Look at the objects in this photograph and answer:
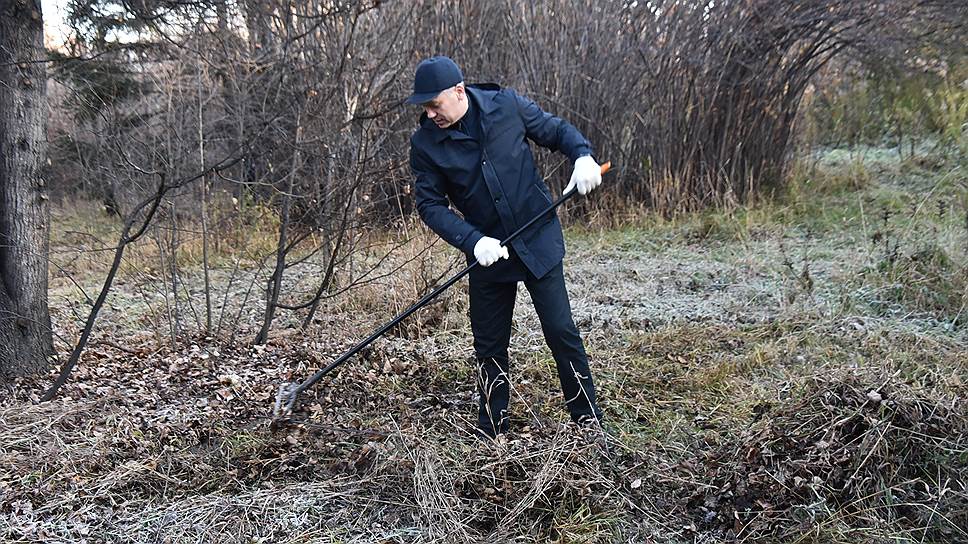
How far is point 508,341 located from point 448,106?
1.06m

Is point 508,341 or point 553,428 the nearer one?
point 553,428

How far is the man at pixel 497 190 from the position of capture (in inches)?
135

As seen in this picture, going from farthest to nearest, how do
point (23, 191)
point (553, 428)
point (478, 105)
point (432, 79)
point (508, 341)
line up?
point (23, 191), point (508, 341), point (553, 428), point (478, 105), point (432, 79)

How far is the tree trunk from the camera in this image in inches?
168

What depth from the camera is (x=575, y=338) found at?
3.60 meters

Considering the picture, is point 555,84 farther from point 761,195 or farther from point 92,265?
point 92,265

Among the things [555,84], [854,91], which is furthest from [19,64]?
[854,91]

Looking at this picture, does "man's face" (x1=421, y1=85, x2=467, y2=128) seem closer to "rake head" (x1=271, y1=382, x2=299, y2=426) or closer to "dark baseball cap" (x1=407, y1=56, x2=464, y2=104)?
"dark baseball cap" (x1=407, y1=56, x2=464, y2=104)

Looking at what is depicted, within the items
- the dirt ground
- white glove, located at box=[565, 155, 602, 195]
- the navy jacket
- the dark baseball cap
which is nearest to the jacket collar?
the navy jacket

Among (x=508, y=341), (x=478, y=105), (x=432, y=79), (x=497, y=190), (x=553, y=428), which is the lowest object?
(x=553, y=428)

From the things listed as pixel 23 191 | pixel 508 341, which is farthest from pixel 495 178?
pixel 23 191

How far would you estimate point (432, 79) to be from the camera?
334 centimetres

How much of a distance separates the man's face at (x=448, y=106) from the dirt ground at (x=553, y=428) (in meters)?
1.29

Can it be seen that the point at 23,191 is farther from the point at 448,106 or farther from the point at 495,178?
the point at 495,178
